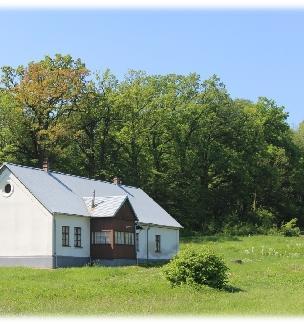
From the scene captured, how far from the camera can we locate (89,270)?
34.7 m

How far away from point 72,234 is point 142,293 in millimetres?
17142

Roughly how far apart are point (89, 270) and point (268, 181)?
44182 mm

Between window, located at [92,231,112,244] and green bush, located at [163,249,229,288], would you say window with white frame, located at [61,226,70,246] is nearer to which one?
window, located at [92,231,112,244]

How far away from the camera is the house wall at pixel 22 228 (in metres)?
39.7

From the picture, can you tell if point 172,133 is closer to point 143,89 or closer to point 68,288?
point 143,89

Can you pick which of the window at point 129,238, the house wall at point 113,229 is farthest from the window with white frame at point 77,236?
the window at point 129,238

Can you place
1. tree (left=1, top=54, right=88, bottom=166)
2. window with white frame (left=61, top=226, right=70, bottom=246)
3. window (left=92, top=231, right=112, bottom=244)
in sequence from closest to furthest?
window with white frame (left=61, top=226, right=70, bottom=246) → window (left=92, top=231, right=112, bottom=244) → tree (left=1, top=54, right=88, bottom=166)

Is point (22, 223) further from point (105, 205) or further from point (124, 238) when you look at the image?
point (124, 238)

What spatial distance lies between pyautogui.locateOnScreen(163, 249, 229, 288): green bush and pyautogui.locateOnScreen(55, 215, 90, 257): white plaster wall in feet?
45.2

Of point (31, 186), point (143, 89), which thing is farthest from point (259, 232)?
point (31, 186)

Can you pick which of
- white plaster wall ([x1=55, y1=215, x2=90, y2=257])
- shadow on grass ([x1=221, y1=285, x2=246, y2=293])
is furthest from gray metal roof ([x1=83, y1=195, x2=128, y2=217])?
shadow on grass ([x1=221, y1=285, x2=246, y2=293])

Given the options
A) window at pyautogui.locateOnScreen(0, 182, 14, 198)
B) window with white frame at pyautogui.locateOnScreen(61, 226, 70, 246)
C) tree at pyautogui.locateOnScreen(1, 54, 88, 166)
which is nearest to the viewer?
window with white frame at pyautogui.locateOnScreen(61, 226, 70, 246)

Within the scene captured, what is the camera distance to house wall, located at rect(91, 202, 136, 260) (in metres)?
42.5
